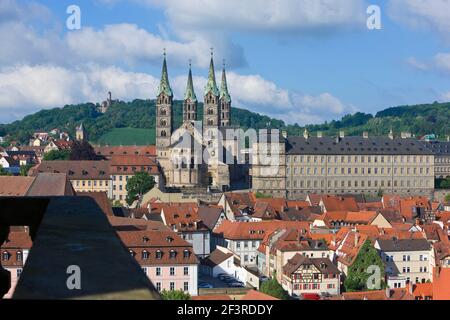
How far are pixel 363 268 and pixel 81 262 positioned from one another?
127 feet

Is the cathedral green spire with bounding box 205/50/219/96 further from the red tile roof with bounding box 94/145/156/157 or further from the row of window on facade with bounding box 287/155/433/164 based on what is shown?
the row of window on facade with bounding box 287/155/433/164

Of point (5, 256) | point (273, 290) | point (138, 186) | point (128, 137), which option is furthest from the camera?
point (128, 137)

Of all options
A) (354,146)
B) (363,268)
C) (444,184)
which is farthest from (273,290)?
(444,184)

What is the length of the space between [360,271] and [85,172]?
50287mm

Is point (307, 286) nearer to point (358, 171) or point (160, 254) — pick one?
point (160, 254)

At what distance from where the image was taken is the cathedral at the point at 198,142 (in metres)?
92.7

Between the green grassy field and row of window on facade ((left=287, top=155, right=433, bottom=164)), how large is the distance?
75.1 metres

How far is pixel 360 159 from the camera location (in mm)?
98000

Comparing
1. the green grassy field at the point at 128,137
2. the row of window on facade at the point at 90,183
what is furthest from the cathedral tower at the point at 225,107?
the green grassy field at the point at 128,137

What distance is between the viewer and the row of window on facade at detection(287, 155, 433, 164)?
3767 inches

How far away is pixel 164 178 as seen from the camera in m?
94.1
